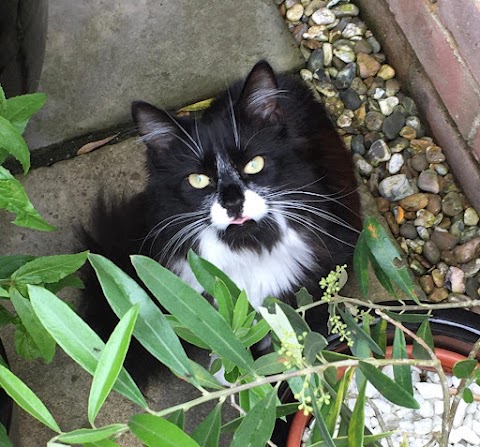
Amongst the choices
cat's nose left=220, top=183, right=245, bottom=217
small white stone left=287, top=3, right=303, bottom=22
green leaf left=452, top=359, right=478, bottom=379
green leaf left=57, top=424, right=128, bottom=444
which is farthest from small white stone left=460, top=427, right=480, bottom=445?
small white stone left=287, top=3, right=303, bottom=22

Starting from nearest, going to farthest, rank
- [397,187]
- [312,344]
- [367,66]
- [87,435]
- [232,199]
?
[87,435], [312,344], [232,199], [397,187], [367,66]

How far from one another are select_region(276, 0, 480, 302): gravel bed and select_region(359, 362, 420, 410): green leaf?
739mm

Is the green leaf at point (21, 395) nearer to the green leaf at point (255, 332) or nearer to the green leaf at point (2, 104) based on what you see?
the green leaf at point (255, 332)

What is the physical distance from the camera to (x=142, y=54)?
185cm

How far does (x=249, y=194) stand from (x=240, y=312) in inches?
15.4

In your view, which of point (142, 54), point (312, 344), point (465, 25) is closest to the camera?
point (312, 344)

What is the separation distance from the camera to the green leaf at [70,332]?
67cm

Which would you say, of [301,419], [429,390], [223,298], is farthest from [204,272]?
[429,390]

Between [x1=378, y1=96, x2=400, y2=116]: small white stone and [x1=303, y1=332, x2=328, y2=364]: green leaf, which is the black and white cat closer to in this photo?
[x1=378, y1=96, x2=400, y2=116]: small white stone

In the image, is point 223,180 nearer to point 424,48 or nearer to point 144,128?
point 144,128

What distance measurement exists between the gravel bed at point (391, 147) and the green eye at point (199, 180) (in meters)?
0.56

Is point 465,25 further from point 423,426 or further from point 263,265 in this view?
point 423,426

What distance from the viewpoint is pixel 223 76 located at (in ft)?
6.00

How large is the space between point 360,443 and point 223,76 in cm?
128
